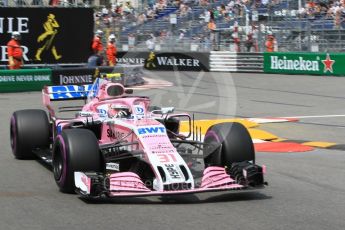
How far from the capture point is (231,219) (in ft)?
21.9

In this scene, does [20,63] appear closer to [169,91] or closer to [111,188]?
[169,91]

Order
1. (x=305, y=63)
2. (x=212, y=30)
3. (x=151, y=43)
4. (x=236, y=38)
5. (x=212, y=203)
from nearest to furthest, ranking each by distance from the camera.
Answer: (x=212, y=203) < (x=305, y=63) < (x=236, y=38) < (x=212, y=30) < (x=151, y=43)

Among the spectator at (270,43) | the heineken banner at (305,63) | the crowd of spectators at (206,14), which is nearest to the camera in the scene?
the heineken banner at (305,63)

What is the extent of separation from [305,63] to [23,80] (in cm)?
1180

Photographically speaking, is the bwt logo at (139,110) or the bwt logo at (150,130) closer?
the bwt logo at (150,130)

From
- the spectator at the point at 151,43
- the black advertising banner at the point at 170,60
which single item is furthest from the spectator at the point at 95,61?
the spectator at the point at 151,43

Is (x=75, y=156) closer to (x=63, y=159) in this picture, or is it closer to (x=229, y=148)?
(x=63, y=159)

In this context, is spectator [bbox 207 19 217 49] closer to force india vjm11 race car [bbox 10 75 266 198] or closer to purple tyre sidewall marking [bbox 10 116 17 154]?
purple tyre sidewall marking [bbox 10 116 17 154]

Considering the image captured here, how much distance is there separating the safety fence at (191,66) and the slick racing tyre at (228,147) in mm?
12979

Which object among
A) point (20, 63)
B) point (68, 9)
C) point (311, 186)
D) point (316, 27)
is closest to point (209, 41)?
point (316, 27)

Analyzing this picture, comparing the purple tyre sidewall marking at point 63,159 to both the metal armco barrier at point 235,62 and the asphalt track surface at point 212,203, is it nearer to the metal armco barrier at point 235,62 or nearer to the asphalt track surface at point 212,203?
the asphalt track surface at point 212,203

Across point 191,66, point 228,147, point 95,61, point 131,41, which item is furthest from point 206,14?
point 228,147

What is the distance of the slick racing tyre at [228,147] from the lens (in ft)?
26.7

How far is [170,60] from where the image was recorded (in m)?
33.5
